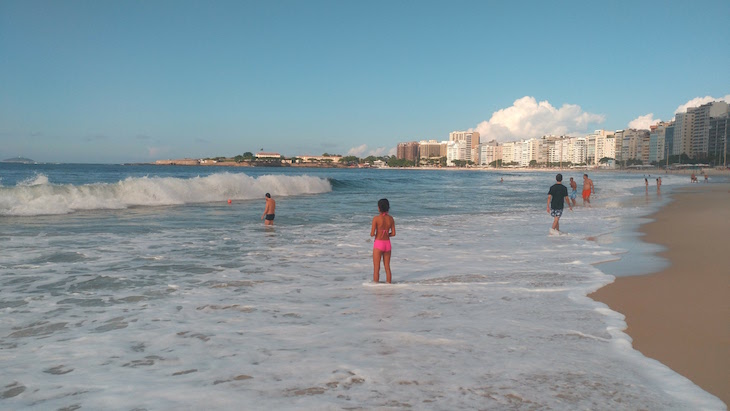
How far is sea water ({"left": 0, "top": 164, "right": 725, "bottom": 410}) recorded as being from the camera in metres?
3.82

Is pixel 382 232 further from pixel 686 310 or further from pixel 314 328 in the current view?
pixel 686 310

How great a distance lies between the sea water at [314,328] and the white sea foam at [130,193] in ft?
25.5

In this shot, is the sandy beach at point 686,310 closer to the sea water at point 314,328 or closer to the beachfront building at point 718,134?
the sea water at point 314,328

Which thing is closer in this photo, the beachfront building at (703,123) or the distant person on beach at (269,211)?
the distant person on beach at (269,211)

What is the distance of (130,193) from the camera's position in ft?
82.8

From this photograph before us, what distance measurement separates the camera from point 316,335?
5238mm

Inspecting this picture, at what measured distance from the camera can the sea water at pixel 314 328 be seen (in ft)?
12.5

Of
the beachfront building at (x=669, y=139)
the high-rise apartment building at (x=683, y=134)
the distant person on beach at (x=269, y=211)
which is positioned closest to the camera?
the distant person on beach at (x=269, y=211)

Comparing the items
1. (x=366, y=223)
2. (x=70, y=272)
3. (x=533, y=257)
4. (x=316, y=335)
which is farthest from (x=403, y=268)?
(x=366, y=223)

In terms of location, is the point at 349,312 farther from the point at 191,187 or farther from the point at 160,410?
the point at 191,187

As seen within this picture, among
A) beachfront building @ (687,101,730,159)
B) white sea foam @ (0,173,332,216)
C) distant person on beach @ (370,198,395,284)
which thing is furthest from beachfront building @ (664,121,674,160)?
distant person on beach @ (370,198,395,284)

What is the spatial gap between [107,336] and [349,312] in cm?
271

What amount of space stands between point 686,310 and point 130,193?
25135 millimetres

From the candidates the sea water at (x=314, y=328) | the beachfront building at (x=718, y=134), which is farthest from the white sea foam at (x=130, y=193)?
the beachfront building at (x=718, y=134)
